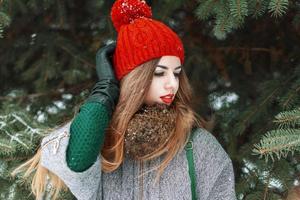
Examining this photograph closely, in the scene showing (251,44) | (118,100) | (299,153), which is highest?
(118,100)

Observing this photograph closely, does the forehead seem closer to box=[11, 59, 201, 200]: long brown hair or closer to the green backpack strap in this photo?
box=[11, 59, 201, 200]: long brown hair

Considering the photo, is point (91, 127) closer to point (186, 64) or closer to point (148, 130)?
point (148, 130)

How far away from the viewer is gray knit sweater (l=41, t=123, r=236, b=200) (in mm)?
1780

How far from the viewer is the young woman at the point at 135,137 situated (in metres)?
1.71

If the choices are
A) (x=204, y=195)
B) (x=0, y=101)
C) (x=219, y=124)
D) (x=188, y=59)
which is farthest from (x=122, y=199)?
(x=0, y=101)

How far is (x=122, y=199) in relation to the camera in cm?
182

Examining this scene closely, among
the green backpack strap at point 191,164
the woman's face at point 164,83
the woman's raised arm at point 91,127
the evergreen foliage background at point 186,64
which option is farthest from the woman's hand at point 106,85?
the evergreen foliage background at point 186,64

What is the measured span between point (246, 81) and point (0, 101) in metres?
1.21

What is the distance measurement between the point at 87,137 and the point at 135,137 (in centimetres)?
15

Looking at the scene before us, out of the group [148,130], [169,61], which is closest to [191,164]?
[148,130]

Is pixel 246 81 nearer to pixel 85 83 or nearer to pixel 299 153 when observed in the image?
pixel 85 83

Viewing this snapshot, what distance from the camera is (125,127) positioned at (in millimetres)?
1758

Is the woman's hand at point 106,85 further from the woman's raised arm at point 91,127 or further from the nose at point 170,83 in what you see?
the nose at point 170,83

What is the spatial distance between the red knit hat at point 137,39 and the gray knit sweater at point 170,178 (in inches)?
10.3
